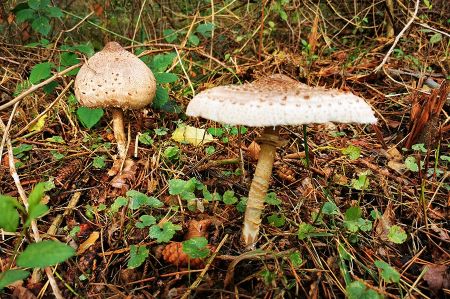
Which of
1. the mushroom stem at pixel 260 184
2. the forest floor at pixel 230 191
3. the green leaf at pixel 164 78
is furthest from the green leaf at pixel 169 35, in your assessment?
the mushroom stem at pixel 260 184

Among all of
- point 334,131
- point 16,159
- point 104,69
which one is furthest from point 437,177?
point 16,159

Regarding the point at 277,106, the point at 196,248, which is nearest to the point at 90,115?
the point at 196,248

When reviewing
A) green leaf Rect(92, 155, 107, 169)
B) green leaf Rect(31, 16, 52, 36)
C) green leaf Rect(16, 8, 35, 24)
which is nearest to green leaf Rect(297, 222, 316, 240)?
green leaf Rect(92, 155, 107, 169)

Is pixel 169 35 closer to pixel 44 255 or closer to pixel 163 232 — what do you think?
pixel 163 232

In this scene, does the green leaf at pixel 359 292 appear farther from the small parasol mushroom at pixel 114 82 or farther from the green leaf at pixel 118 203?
the small parasol mushroom at pixel 114 82

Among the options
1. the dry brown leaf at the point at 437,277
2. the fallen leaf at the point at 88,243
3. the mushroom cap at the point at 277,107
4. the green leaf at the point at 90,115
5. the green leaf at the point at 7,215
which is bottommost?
the dry brown leaf at the point at 437,277

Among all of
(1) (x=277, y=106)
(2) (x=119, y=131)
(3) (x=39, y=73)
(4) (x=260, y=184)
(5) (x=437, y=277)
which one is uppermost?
(1) (x=277, y=106)
